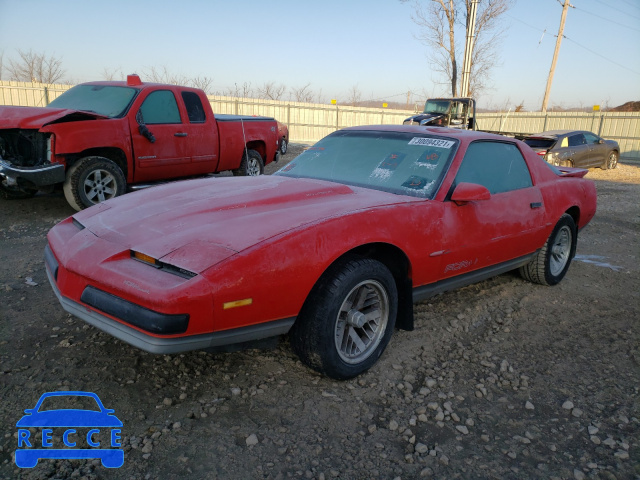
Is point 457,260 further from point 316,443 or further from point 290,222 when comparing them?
point 316,443

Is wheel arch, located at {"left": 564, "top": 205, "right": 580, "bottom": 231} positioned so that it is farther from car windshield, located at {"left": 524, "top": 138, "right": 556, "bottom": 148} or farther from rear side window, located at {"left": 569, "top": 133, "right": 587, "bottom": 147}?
A: rear side window, located at {"left": 569, "top": 133, "right": 587, "bottom": 147}

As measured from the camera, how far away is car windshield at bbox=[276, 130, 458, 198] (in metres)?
3.52

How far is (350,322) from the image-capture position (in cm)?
290

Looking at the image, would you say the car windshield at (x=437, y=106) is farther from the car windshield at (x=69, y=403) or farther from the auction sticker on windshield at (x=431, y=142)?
the car windshield at (x=69, y=403)

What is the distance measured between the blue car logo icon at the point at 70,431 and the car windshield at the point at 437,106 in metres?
19.0

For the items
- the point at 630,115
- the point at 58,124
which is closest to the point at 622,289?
the point at 58,124

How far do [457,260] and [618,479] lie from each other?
1.61 meters

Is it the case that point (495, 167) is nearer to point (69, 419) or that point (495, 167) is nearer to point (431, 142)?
point (431, 142)

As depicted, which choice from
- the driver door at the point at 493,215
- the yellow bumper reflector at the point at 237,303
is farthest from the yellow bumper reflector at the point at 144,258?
the driver door at the point at 493,215

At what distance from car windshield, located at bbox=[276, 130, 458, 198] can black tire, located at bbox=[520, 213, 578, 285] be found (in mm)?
1653

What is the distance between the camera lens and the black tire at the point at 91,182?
627cm

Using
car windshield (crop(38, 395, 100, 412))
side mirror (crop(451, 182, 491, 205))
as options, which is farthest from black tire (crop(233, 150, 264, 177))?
car windshield (crop(38, 395, 100, 412))

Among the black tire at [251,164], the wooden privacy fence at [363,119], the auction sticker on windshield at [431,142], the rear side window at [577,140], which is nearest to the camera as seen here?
the auction sticker on windshield at [431,142]

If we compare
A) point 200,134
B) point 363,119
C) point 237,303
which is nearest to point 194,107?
point 200,134
